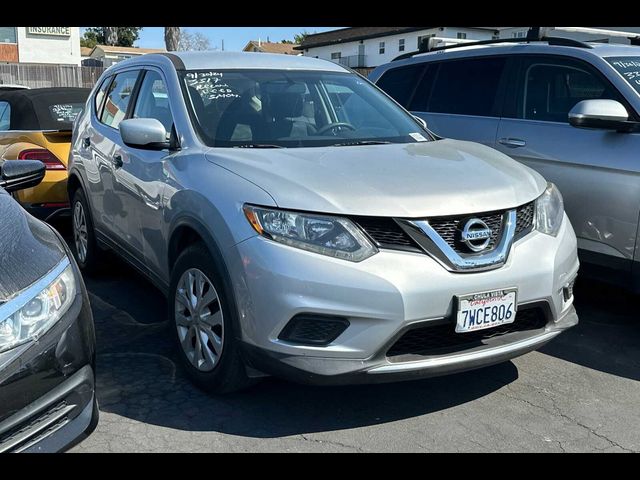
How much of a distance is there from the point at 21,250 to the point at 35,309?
31 centimetres

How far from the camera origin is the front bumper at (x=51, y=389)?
2.24m

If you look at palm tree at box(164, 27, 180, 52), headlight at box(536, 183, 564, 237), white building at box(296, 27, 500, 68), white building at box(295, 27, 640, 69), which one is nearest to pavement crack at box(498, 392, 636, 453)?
headlight at box(536, 183, 564, 237)

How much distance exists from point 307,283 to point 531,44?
134 inches

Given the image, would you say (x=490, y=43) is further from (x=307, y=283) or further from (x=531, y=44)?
(x=307, y=283)

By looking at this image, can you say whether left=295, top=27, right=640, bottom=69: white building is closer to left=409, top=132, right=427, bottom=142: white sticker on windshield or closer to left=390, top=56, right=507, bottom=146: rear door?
left=390, top=56, right=507, bottom=146: rear door

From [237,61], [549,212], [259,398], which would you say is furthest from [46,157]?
[549,212]

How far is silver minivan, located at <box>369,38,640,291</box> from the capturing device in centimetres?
425

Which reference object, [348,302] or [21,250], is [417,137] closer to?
[348,302]

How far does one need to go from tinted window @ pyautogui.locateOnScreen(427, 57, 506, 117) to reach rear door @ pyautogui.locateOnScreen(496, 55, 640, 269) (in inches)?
7.8

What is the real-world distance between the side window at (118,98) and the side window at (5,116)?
2361 mm

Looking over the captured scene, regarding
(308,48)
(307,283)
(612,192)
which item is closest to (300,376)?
(307,283)

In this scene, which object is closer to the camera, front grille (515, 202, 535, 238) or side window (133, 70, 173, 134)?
front grille (515, 202, 535, 238)

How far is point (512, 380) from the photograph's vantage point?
3770 millimetres

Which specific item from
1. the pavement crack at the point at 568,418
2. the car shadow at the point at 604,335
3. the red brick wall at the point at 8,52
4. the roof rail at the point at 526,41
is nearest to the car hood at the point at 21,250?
the pavement crack at the point at 568,418
